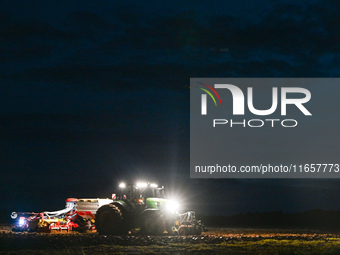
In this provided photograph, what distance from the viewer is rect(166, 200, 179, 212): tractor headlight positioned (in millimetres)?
27859

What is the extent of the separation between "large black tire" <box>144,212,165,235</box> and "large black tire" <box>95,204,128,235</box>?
4.05ft

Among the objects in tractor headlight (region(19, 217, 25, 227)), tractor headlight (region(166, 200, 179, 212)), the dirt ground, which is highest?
tractor headlight (region(166, 200, 179, 212))

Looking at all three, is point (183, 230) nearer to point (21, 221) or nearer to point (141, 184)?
point (141, 184)

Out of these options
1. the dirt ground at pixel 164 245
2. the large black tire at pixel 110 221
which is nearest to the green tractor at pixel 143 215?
the large black tire at pixel 110 221

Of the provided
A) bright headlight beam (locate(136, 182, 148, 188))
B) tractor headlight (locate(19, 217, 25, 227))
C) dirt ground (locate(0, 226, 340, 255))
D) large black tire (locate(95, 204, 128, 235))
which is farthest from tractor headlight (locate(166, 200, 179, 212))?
tractor headlight (locate(19, 217, 25, 227))

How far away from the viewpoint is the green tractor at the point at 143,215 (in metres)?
27.2

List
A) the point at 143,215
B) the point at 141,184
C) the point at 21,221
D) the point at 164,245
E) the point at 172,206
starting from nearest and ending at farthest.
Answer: the point at 164,245 → the point at 143,215 → the point at 172,206 → the point at 141,184 → the point at 21,221

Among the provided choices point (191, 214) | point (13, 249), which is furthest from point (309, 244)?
point (13, 249)

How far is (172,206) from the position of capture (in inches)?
1106

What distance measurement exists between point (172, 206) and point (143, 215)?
1735 mm

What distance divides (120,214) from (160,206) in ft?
7.26

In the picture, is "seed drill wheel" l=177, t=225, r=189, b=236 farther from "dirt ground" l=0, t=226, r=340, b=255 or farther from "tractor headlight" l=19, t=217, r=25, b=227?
"tractor headlight" l=19, t=217, r=25, b=227

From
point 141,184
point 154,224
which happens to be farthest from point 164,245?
point 141,184

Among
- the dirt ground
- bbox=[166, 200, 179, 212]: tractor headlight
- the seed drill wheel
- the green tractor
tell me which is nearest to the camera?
the dirt ground
